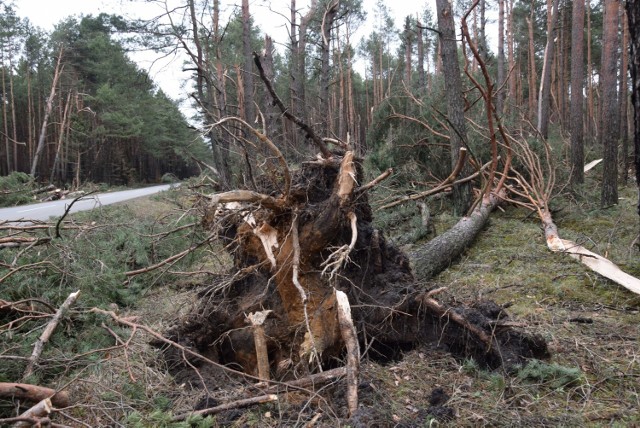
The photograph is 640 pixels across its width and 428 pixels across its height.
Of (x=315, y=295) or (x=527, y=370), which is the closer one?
(x=527, y=370)

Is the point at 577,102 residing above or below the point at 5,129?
below

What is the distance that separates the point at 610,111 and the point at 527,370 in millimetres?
7899

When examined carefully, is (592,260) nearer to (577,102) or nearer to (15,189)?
(577,102)

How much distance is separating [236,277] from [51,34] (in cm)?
3080

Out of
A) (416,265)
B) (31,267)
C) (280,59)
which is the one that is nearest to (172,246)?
(31,267)

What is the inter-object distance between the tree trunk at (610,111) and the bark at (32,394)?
367 inches

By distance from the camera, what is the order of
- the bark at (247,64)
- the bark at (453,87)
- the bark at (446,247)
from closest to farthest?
1. the bark at (446,247)
2. the bark at (453,87)
3. the bark at (247,64)

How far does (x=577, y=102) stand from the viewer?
1052 centimetres

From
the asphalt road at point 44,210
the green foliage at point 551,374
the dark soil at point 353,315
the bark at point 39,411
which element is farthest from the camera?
the asphalt road at point 44,210

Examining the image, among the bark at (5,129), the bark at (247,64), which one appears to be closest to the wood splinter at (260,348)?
the bark at (247,64)

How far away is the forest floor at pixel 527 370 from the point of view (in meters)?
2.52

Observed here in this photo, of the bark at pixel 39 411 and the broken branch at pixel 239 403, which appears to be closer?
the bark at pixel 39 411

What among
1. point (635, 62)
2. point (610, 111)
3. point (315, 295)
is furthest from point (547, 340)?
point (610, 111)

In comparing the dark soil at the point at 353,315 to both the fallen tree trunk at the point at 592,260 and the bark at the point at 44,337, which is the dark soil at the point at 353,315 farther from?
the fallen tree trunk at the point at 592,260
